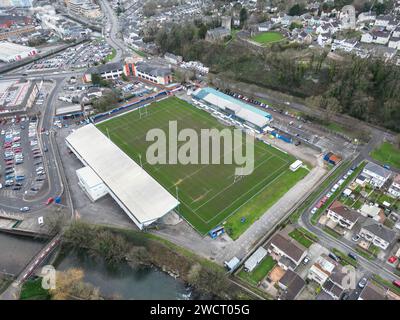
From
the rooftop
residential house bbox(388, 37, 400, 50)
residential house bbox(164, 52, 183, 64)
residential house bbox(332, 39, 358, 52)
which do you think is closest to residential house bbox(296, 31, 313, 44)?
residential house bbox(332, 39, 358, 52)

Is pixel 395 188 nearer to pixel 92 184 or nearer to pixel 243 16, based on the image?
pixel 92 184

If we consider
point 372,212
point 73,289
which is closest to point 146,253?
point 73,289

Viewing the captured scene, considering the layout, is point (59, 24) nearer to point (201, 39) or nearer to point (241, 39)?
point (201, 39)

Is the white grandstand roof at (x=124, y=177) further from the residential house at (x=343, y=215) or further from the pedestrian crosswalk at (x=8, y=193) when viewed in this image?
the residential house at (x=343, y=215)

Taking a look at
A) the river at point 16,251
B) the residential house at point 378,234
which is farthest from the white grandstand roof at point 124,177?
the residential house at point 378,234

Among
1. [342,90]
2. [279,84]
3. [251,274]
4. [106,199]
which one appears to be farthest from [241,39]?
[251,274]
